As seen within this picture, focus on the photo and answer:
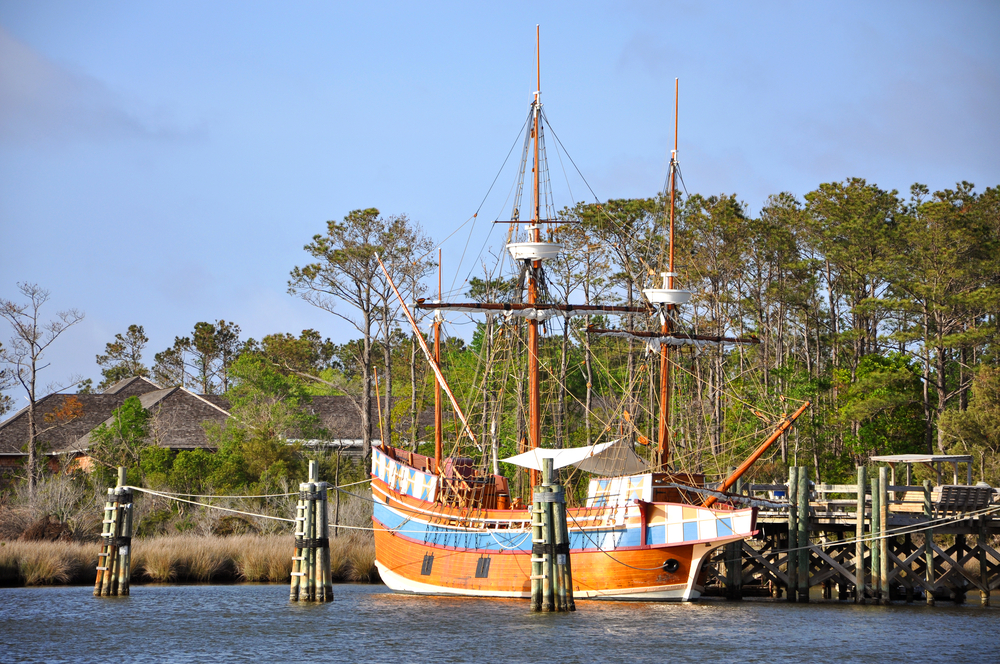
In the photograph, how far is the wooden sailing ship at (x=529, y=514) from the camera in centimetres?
3459

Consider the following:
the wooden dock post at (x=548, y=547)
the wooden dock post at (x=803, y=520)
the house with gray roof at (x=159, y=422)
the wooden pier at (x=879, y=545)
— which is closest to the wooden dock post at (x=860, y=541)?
the wooden pier at (x=879, y=545)

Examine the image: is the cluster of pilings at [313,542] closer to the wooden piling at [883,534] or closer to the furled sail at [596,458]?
the furled sail at [596,458]

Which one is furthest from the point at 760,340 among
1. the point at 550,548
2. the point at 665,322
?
the point at 550,548

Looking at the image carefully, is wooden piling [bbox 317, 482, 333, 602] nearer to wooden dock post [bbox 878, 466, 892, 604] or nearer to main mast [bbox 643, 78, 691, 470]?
→ main mast [bbox 643, 78, 691, 470]

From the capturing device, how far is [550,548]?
27.9 metres

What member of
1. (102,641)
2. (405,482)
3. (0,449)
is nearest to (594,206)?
(405,482)

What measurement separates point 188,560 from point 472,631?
17.0m

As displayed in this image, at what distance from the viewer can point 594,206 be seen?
5741cm

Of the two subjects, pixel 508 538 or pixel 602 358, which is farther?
pixel 602 358

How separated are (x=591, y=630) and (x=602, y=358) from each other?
114ft

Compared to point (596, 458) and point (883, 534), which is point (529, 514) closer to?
point (596, 458)

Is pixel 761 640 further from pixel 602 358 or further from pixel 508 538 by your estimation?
pixel 602 358

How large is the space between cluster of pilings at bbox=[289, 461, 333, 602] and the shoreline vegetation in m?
11.9

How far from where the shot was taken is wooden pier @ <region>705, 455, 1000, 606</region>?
33.6 metres
